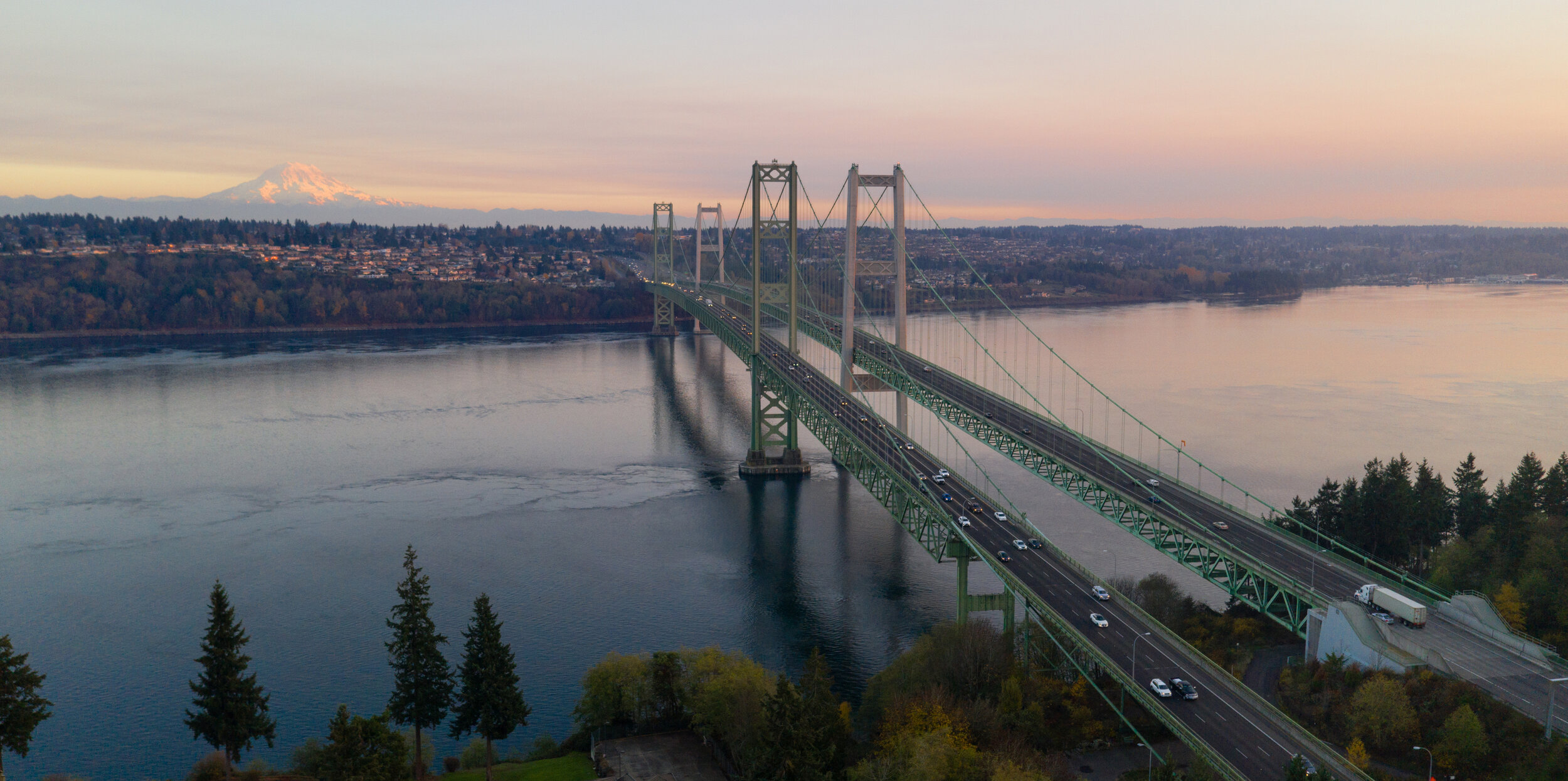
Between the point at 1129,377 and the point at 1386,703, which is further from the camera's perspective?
the point at 1129,377

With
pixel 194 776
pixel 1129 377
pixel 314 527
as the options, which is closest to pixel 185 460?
pixel 314 527

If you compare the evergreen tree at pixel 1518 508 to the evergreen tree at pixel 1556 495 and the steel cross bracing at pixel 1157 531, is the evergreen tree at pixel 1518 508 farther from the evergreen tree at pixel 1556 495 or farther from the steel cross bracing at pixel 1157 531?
the steel cross bracing at pixel 1157 531

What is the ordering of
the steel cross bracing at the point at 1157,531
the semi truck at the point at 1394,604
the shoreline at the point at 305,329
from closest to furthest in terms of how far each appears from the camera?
the semi truck at the point at 1394,604 < the steel cross bracing at the point at 1157,531 < the shoreline at the point at 305,329

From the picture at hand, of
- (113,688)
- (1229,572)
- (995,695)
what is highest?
(1229,572)

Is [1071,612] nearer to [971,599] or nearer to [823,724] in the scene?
[971,599]

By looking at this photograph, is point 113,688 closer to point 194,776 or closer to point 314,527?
point 194,776

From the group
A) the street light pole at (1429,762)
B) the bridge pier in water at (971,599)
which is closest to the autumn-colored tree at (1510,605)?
the street light pole at (1429,762)

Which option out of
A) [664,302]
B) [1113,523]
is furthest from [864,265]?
[664,302]
